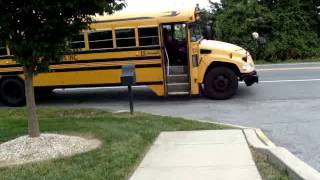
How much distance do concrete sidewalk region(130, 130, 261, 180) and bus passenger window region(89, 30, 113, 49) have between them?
5351 millimetres

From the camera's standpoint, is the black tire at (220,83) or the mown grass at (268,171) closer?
the mown grass at (268,171)

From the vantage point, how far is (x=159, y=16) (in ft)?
49.0

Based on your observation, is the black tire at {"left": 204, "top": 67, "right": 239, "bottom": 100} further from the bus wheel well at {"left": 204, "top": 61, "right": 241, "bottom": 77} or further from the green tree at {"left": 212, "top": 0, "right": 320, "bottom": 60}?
the green tree at {"left": 212, "top": 0, "right": 320, "bottom": 60}

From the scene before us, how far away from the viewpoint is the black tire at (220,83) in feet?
49.9

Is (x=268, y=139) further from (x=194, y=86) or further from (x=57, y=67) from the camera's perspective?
(x=57, y=67)

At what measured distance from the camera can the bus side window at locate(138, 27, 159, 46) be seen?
14.9m

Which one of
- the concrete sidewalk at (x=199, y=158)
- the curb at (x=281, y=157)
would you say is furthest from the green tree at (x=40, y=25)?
the curb at (x=281, y=157)

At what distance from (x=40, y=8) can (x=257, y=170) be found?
3.48m

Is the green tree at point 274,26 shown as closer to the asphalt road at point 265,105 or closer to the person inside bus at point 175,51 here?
the asphalt road at point 265,105

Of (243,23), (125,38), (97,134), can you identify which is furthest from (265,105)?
(243,23)

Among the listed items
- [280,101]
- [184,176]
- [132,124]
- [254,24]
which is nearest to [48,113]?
[132,124]

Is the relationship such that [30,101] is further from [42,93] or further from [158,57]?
[42,93]

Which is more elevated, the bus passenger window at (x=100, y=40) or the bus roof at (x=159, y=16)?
the bus roof at (x=159, y=16)

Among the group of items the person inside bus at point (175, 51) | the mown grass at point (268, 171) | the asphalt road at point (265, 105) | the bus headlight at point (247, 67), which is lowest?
the asphalt road at point (265, 105)
